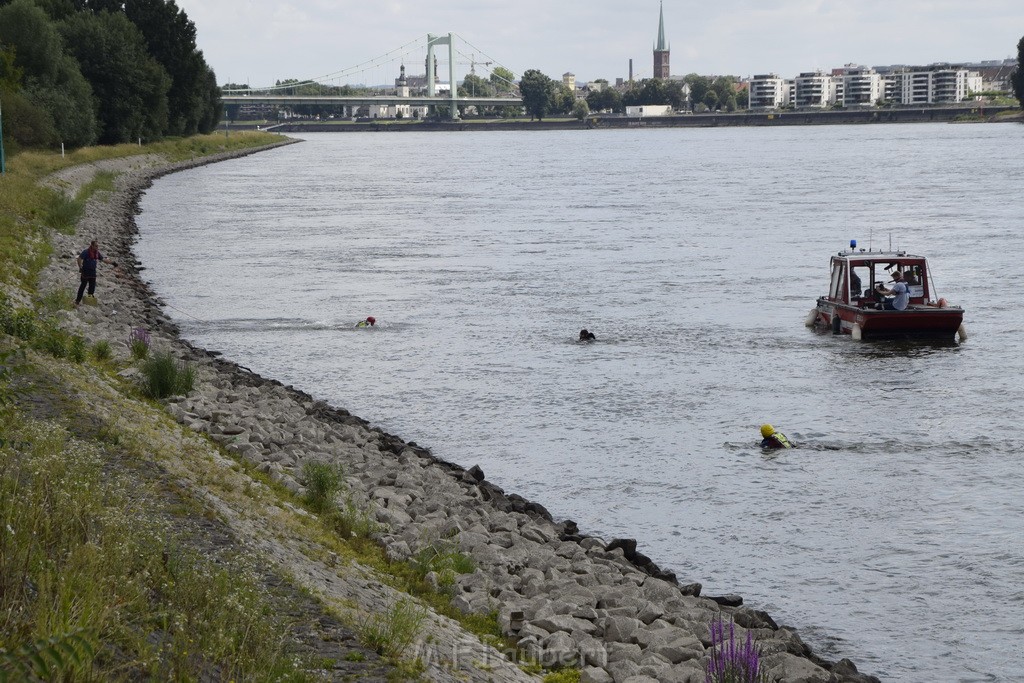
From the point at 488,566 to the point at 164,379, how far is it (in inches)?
324

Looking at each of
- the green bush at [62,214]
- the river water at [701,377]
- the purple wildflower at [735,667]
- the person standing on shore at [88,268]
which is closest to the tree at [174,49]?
the river water at [701,377]

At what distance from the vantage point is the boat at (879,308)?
29.4m

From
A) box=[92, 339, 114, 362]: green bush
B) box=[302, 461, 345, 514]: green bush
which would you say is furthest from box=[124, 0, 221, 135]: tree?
box=[302, 461, 345, 514]: green bush

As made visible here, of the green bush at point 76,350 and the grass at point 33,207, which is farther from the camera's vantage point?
the grass at point 33,207

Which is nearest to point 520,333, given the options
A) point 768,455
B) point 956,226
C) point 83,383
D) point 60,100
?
point 768,455

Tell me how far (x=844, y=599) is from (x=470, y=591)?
4.42 meters

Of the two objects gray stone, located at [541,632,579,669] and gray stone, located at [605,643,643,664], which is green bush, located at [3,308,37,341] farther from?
gray stone, located at [605,643,643,664]

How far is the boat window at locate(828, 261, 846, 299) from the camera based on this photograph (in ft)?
104

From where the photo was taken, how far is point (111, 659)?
21.0 ft

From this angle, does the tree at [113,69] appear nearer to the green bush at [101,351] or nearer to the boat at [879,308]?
the boat at [879,308]

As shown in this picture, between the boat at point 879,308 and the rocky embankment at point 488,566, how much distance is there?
551 inches

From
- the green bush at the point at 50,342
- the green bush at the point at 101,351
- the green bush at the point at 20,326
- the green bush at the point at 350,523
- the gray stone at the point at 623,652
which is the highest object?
the green bush at the point at 20,326

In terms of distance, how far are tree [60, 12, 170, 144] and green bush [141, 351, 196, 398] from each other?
234ft

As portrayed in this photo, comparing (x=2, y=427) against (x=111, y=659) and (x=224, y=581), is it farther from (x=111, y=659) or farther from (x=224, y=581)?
(x=111, y=659)
